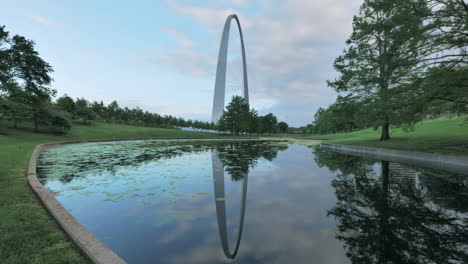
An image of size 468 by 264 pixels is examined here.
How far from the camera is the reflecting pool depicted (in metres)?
3.42

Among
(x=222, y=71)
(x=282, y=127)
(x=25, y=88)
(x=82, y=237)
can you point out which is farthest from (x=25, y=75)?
(x=282, y=127)

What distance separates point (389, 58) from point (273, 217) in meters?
15.7

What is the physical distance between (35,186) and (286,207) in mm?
8086

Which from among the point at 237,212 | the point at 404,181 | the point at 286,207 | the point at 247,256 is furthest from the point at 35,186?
the point at 404,181

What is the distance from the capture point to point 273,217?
5.01 metres

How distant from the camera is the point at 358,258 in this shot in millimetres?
3256

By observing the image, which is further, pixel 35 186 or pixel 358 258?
pixel 35 186

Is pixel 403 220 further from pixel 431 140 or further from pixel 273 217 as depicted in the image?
pixel 431 140

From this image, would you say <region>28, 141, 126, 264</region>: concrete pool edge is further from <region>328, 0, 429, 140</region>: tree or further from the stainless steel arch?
the stainless steel arch

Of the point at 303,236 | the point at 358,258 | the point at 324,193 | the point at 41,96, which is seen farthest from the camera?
the point at 41,96

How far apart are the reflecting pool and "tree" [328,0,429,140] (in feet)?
25.5

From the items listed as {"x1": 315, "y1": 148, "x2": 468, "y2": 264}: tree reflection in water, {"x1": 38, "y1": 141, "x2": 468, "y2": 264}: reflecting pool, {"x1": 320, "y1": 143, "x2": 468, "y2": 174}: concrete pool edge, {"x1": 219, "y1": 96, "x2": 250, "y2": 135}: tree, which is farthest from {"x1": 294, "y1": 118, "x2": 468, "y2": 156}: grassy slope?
{"x1": 219, "y1": 96, "x2": 250, "y2": 135}: tree

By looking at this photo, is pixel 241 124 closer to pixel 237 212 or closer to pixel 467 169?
pixel 467 169

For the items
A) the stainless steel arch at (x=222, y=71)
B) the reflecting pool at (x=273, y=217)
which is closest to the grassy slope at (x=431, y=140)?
the reflecting pool at (x=273, y=217)
